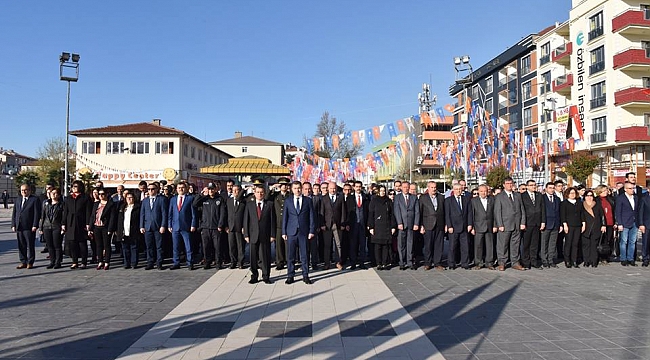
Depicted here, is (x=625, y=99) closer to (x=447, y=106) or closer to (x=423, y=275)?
(x=447, y=106)

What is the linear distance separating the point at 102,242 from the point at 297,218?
184 inches

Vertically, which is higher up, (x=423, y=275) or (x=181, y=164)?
(x=181, y=164)

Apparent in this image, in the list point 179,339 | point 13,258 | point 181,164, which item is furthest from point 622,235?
point 181,164

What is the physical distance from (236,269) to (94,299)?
10.7 feet

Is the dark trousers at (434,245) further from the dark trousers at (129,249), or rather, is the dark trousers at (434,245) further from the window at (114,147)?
the window at (114,147)

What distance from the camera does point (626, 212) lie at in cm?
1049

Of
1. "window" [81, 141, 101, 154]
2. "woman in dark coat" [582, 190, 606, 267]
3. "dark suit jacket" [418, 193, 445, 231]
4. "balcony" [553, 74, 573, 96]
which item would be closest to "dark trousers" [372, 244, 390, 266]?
"dark suit jacket" [418, 193, 445, 231]

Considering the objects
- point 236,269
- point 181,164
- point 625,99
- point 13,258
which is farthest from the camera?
point 181,164

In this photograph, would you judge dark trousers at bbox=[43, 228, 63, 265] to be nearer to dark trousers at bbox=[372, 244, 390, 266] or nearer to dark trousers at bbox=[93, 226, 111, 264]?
dark trousers at bbox=[93, 226, 111, 264]

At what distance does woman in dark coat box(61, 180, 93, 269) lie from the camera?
1002 centimetres

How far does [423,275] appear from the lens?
942 cm

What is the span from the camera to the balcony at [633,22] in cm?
3238

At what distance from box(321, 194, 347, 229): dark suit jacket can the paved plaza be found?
4.05 ft

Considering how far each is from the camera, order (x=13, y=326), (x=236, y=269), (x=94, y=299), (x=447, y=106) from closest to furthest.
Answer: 1. (x=13, y=326)
2. (x=94, y=299)
3. (x=236, y=269)
4. (x=447, y=106)
